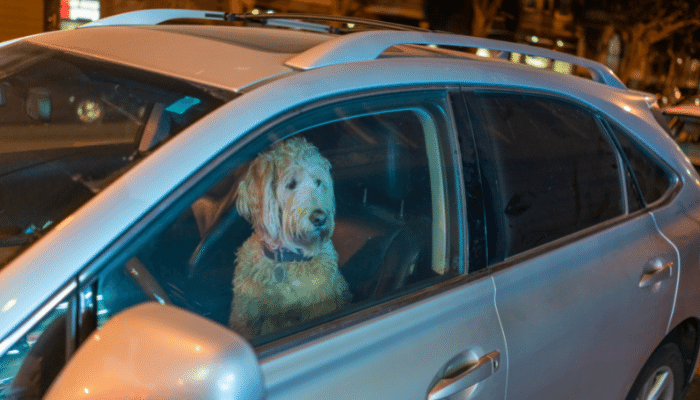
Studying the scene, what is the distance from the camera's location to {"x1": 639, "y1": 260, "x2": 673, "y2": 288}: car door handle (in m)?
2.21

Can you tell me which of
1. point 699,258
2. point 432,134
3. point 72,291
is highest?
point 432,134

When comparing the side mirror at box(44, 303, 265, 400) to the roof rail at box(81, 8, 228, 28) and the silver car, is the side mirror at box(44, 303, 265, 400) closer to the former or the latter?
the silver car

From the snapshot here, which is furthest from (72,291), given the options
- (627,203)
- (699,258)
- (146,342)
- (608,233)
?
(699,258)

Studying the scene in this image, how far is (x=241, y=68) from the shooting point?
150cm

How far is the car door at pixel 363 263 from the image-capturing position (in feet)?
4.19

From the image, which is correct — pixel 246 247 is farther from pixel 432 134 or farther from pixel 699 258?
pixel 699 258

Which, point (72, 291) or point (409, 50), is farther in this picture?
point (409, 50)

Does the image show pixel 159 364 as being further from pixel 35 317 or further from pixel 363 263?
pixel 363 263

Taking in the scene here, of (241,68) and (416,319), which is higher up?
(241,68)

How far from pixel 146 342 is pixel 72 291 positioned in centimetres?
20

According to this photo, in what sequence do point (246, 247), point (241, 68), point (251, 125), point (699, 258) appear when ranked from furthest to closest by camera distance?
1. point (699, 258)
2. point (246, 247)
3. point (241, 68)
4. point (251, 125)

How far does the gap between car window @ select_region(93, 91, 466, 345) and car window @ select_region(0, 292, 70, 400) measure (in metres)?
0.19

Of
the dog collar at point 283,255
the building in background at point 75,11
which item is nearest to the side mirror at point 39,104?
the dog collar at point 283,255

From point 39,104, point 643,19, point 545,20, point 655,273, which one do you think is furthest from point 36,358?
point 643,19
